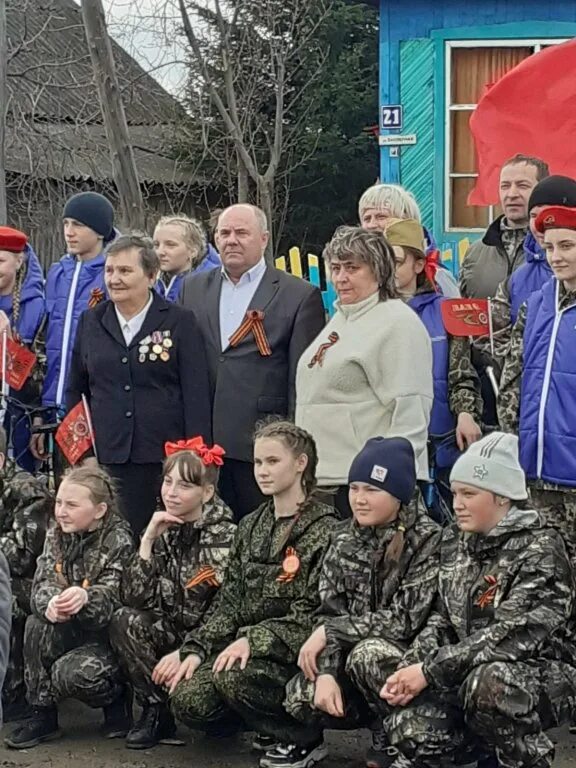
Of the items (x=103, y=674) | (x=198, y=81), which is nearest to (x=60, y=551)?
(x=103, y=674)

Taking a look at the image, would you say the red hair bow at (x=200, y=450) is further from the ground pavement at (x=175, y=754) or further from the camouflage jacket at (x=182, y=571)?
the ground pavement at (x=175, y=754)

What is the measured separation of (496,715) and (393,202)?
2.51 meters

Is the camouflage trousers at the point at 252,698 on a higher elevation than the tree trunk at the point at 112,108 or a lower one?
lower

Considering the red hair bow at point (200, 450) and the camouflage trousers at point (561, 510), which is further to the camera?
the red hair bow at point (200, 450)

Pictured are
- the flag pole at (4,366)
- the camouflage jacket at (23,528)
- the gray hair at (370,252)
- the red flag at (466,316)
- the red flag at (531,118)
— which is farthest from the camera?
the red flag at (531,118)

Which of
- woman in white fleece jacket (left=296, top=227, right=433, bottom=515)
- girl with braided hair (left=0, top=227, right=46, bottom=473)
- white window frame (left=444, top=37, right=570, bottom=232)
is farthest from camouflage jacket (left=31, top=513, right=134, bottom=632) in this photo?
white window frame (left=444, top=37, right=570, bottom=232)

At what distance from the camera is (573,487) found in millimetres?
4957

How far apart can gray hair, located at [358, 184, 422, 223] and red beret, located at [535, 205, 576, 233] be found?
0.94 metres

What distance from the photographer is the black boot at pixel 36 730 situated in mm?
5203

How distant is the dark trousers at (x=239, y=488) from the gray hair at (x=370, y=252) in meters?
0.98

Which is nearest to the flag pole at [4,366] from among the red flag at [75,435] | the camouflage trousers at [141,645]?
the red flag at [75,435]

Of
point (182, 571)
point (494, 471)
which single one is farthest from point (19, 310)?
A: point (494, 471)

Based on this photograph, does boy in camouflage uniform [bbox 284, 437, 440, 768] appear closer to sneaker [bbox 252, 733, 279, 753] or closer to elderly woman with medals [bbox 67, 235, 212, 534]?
sneaker [bbox 252, 733, 279, 753]

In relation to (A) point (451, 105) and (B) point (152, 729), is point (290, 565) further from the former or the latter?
(A) point (451, 105)
